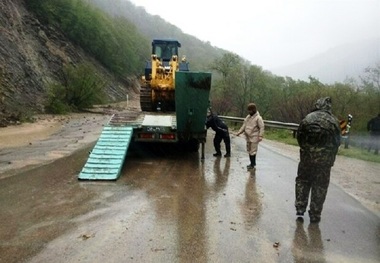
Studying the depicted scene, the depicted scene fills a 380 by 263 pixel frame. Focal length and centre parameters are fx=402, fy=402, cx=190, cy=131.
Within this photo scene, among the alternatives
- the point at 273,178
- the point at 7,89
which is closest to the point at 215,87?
the point at 7,89

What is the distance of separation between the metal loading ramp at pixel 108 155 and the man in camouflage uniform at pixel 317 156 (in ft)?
13.4

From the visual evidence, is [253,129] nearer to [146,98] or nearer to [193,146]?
[193,146]

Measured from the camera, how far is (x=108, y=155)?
954cm

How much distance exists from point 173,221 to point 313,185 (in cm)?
223

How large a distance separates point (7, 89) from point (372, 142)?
20395mm

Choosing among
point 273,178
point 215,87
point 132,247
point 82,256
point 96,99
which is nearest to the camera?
point 82,256

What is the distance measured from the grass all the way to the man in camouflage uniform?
7.45 m

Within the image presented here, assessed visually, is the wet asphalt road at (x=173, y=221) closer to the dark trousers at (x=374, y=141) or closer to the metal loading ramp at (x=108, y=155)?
the metal loading ramp at (x=108, y=155)

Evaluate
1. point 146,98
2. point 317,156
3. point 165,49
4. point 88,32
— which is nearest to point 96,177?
point 317,156

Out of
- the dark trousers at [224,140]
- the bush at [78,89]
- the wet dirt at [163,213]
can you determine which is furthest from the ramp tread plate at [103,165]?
the bush at [78,89]

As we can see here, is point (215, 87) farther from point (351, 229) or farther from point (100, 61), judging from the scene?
point (351, 229)

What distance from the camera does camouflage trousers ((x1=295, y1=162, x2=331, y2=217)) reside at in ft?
20.1

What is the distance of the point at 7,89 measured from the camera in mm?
24359

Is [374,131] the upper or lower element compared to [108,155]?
upper
